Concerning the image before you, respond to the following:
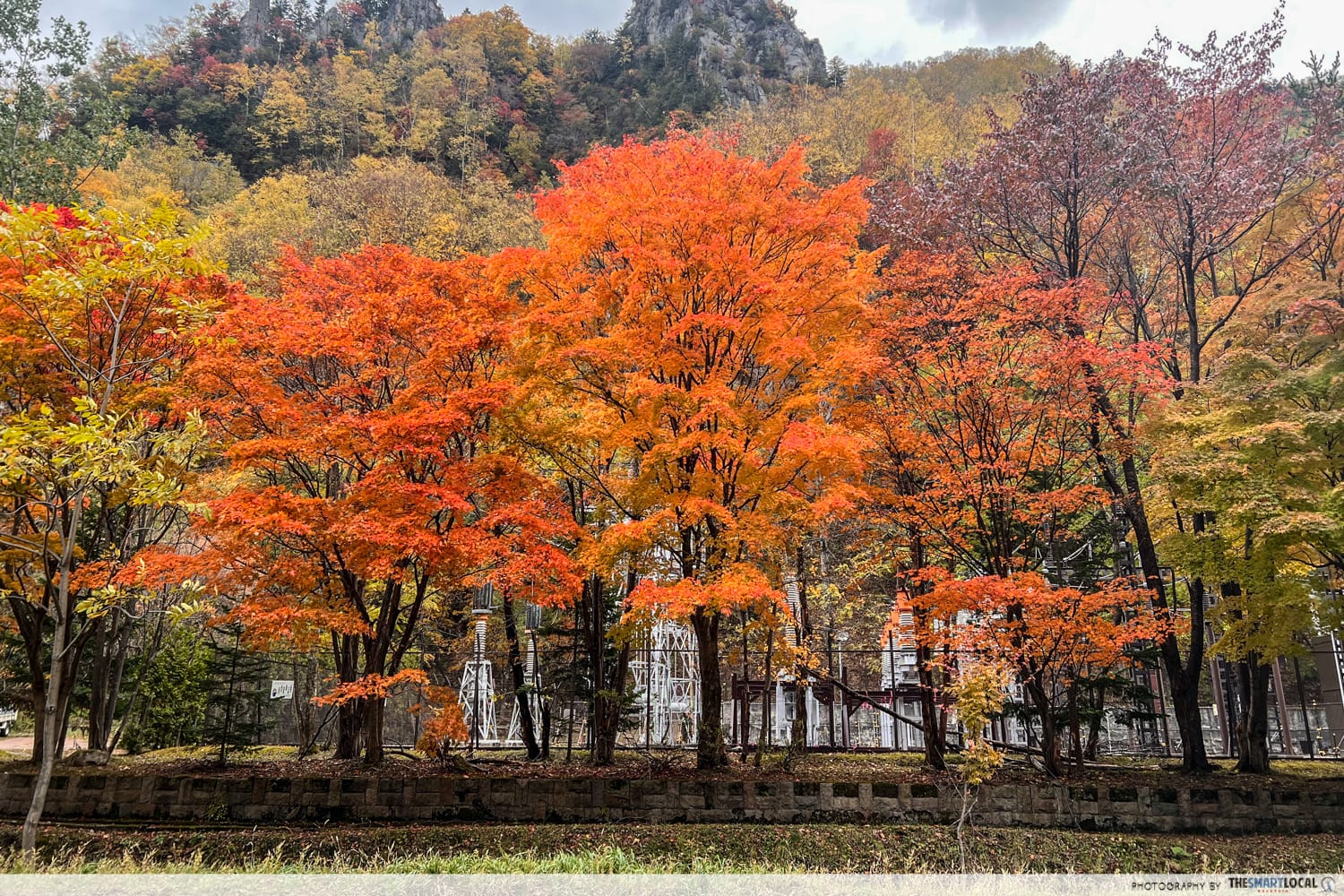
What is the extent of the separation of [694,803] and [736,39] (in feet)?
194

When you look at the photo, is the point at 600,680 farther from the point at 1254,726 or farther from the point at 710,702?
the point at 1254,726

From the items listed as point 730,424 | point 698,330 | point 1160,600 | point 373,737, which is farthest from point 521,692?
point 1160,600

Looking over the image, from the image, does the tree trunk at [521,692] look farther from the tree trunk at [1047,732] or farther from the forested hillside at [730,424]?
the tree trunk at [1047,732]

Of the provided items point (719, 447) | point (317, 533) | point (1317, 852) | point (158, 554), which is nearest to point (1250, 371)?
point (1317, 852)

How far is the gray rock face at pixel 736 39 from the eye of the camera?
2124 inches

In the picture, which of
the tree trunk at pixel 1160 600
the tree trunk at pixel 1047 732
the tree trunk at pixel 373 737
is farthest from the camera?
the tree trunk at pixel 1160 600

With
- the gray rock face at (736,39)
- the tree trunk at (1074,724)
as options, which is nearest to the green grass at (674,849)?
the tree trunk at (1074,724)

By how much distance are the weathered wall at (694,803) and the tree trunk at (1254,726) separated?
1620 millimetres

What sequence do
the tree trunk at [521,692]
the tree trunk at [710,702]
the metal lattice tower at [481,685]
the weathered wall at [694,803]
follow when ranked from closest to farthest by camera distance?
the weathered wall at [694,803] < the tree trunk at [710,702] < the tree trunk at [521,692] < the metal lattice tower at [481,685]

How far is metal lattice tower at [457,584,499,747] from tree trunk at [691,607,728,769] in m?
6.08

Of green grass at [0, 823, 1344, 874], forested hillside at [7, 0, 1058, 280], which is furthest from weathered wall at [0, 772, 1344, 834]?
forested hillside at [7, 0, 1058, 280]

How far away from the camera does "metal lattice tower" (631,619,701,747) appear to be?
17.4m

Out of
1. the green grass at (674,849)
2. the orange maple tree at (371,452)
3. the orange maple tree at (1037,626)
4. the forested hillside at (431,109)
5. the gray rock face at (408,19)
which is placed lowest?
the green grass at (674,849)

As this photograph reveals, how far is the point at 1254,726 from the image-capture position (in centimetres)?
1302
